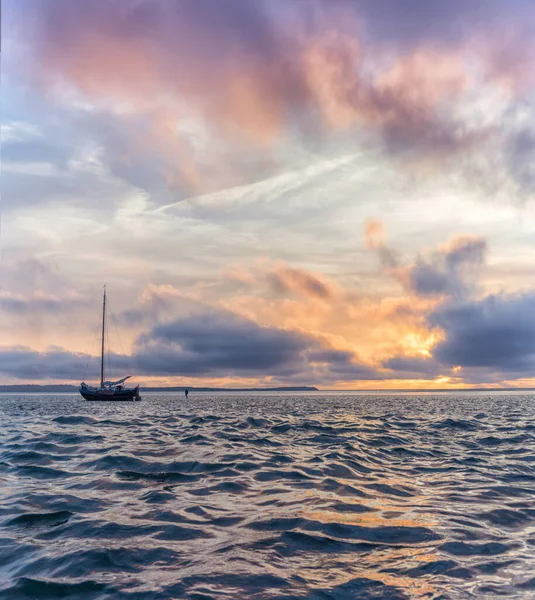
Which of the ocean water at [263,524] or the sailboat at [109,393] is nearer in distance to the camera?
the ocean water at [263,524]

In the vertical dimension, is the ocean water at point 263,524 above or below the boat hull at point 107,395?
above

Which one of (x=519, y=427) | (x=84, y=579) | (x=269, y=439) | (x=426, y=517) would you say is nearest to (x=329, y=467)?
(x=426, y=517)

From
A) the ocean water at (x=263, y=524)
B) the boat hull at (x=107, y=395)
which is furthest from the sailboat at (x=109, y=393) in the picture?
the ocean water at (x=263, y=524)

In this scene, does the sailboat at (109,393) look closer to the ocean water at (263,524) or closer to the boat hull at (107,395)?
the boat hull at (107,395)

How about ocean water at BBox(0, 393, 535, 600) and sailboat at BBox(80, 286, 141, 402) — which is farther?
sailboat at BBox(80, 286, 141, 402)

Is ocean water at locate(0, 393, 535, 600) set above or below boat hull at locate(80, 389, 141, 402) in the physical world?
above

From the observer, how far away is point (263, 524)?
11.1 metres

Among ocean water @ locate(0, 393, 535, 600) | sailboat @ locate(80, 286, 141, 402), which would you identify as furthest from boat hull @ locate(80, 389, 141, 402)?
ocean water @ locate(0, 393, 535, 600)

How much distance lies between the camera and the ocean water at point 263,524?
8008 millimetres

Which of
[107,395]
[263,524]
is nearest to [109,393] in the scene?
[107,395]

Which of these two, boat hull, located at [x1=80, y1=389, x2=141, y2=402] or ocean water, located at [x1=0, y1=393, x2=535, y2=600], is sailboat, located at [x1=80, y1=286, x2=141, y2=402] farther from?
ocean water, located at [x1=0, y1=393, x2=535, y2=600]

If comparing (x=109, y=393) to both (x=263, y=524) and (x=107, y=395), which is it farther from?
(x=263, y=524)

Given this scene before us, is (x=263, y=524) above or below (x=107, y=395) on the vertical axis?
above

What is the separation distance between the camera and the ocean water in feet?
26.3
